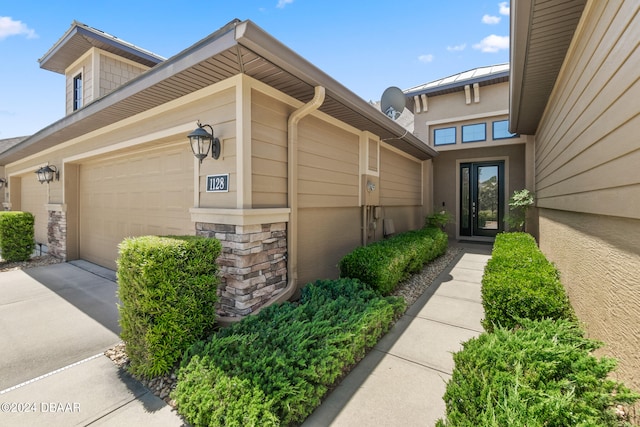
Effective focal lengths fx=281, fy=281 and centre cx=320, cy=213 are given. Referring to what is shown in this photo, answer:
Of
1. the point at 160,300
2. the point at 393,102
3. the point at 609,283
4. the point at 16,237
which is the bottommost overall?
the point at 160,300

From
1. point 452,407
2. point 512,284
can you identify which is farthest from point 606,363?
point 512,284

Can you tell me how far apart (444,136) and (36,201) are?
42.3 feet

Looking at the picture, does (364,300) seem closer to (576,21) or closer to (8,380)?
(8,380)

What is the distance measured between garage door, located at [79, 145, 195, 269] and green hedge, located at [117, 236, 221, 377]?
1.36 meters

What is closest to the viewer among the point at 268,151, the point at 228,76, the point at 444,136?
the point at 228,76

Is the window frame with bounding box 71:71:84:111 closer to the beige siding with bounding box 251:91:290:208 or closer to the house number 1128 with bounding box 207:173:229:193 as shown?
the house number 1128 with bounding box 207:173:229:193

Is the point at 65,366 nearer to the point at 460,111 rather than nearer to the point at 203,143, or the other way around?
the point at 203,143

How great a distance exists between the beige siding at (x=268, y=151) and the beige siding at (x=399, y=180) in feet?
10.9

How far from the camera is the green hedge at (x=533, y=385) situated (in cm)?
128

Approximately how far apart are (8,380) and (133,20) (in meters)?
7.68

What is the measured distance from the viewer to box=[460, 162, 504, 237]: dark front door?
8875 mm

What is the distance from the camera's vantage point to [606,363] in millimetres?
1515

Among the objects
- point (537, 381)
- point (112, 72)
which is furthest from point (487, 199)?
point (112, 72)

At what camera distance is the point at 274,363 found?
6.90 ft
